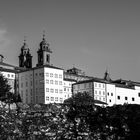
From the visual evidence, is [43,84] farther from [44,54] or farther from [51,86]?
[44,54]

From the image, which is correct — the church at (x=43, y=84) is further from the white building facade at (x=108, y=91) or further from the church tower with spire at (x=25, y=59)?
the church tower with spire at (x=25, y=59)

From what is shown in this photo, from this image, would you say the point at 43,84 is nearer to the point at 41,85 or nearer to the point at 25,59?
the point at 41,85

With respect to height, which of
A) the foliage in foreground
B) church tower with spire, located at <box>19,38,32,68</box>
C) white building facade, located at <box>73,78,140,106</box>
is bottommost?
the foliage in foreground

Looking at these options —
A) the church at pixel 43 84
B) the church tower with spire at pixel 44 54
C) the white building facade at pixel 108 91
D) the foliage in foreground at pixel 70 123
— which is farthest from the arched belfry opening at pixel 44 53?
the foliage in foreground at pixel 70 123

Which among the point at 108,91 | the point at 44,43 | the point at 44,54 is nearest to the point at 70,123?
the point at 108,91

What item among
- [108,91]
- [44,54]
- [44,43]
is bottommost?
[108,91]

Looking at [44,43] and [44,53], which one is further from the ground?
[44,43]

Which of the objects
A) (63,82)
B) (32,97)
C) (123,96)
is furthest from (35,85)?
(123,96)

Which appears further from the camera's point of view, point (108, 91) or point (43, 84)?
point (108, 91)

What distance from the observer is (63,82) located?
484ft

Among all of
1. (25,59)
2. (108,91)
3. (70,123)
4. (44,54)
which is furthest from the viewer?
(25,59)

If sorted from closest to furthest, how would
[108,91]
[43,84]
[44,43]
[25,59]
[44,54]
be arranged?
1. [43,84]
2. [108,91]
3. [44,54]
4. [44,43]
5. [25,59]

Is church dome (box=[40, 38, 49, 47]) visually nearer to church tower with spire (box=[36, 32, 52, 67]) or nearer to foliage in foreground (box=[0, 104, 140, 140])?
church tower with spire (box=[36, 32, 52, 67])

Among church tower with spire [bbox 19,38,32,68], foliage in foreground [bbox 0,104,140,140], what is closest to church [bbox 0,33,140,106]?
church tower with spire [bbox 19,38,32,68]
